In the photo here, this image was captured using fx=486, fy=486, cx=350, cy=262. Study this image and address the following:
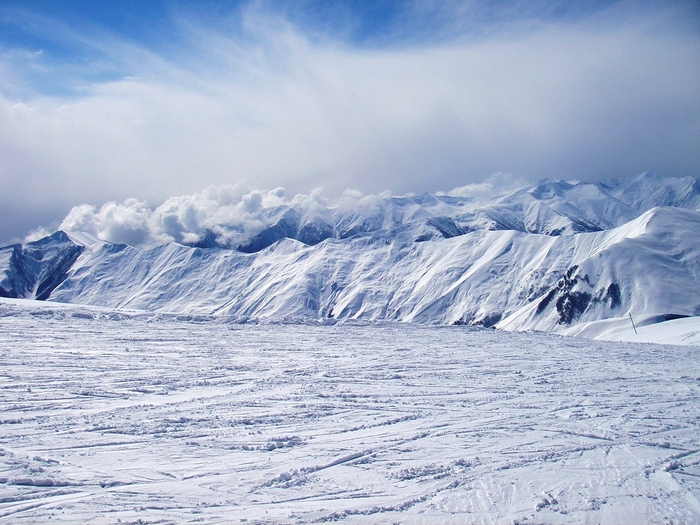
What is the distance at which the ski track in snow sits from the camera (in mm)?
8195

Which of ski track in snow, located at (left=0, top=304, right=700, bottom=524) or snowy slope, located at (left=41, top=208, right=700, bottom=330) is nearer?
ski track in snow, located at (left=0, top=304, right=700, bottom=524)

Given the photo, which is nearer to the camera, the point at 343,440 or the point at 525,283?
the point at 343,440

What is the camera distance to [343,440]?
11.5 metres

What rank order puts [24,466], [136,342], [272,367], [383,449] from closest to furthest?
[24,466]
[383,449]
[272,367]
[136,342]

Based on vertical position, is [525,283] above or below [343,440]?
above

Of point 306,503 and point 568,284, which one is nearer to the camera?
point 306,503

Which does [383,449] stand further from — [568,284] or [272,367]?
[568,284]

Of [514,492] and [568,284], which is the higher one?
[568,284]

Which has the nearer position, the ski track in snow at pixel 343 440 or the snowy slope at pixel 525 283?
the ski track in snow at pixel 343 440

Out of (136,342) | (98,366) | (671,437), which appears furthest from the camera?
(136,342)

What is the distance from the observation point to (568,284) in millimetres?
95000

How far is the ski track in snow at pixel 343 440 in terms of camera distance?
323 inches

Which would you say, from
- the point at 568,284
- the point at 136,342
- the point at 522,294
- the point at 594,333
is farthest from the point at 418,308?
the point at 136,342

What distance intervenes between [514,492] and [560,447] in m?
2.98
